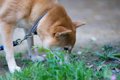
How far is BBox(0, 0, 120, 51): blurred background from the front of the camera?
275 inches

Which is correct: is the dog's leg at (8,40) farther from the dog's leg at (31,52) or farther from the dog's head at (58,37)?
the dog's leg at (31,52)

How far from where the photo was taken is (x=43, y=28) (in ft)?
16.9

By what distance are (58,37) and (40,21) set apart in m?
0.32

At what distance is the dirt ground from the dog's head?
1.31 m

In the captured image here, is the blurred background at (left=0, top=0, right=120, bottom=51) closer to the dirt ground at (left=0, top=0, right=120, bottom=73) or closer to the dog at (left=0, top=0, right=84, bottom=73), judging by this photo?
the dirt ground at (left=0, top=0, right=120, bottom=73)

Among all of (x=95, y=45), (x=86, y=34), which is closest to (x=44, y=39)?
(x=95, y=45)

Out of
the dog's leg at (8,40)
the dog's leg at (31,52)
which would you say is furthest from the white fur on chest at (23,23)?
the dog's leg at (31,52)

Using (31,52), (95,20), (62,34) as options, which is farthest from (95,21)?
(62,34)

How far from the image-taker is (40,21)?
5.19m

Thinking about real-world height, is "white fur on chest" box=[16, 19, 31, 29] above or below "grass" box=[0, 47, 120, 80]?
above

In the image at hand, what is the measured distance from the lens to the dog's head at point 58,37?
503 centimetres

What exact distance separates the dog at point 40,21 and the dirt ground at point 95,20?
1183 mm

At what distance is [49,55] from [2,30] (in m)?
0.93

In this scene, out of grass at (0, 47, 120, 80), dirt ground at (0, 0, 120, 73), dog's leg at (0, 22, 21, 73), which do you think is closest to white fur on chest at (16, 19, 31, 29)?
dog's leg at (0, 22, 21, 73)
